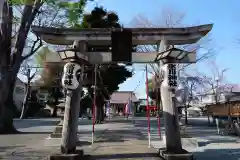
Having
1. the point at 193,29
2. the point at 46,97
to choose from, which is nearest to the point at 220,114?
the point at 193,29

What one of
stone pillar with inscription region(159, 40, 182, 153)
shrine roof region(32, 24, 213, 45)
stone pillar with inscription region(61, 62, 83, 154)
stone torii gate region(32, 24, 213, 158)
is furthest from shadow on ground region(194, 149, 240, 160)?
stone pillar with inscription region(61, 62, 83, 154)

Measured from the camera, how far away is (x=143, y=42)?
406 inches

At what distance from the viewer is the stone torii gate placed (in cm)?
932

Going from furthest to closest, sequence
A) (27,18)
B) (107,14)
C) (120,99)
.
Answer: (120,99) → (107,14) → (27,18)

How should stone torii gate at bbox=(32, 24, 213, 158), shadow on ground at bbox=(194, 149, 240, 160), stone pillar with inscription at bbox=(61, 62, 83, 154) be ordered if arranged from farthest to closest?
1. shadow on ground at bbox=(194, 149, 240, 160)
2. stone torii gate at bbox=(32, 24, 213, 158)
3. stone pillar with inscription at bbox=(61, 62, 83, 154)

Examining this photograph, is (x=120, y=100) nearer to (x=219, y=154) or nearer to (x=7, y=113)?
(x=7, y=113)

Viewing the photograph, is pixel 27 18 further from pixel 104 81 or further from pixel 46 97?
pixel 46 97

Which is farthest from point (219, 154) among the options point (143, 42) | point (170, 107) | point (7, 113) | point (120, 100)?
point (120, 100)

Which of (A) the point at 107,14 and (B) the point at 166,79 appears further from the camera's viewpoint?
(A) the point at 107,14

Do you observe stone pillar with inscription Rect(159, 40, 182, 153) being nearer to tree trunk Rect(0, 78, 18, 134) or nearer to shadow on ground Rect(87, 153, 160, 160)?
shadow on ground Rect(87, 153, 160, 160)

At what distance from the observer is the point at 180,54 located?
928 centimetres

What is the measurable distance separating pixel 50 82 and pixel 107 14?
2331cm

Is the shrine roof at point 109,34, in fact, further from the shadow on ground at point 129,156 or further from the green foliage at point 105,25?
the green foliage at point 105,25

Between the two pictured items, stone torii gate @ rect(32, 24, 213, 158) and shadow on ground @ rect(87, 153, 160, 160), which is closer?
stone torii gate @ rect(32, 24, 213, 158)
